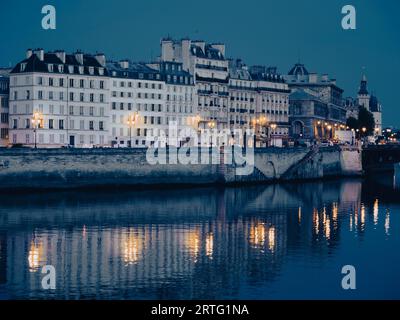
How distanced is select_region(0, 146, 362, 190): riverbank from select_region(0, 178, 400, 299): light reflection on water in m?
2.12

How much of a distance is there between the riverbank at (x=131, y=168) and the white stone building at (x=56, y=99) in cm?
1471

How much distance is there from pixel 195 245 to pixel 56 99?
149 feet

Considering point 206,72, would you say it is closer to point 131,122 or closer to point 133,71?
point 133,71

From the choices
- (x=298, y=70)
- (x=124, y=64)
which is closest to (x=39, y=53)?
(x=124, y=64)

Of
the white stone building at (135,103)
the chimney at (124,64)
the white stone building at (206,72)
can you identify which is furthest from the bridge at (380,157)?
the chimney at (124,64)

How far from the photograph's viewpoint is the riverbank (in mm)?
72500

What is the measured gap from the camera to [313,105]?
476 ft

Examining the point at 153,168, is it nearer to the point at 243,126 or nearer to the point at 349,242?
the point at 349,242

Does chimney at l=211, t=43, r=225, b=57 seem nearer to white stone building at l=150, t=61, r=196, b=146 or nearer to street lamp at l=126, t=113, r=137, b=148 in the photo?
white stone building at l=150, t=61, r=196, b=146

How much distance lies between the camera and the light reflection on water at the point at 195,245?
137ft

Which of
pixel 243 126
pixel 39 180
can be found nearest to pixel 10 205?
pixel 39 180

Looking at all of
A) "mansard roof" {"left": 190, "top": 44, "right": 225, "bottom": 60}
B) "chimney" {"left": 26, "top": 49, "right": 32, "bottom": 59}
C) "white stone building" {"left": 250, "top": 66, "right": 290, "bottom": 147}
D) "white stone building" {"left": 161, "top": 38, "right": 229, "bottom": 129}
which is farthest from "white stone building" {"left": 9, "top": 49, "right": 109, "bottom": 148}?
"white stone building" {"left": 250, "top": 66, "right": 290, "bottom": 147}

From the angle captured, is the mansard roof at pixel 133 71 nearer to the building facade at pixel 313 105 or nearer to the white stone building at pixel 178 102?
the white stone building at pixel 178 102
